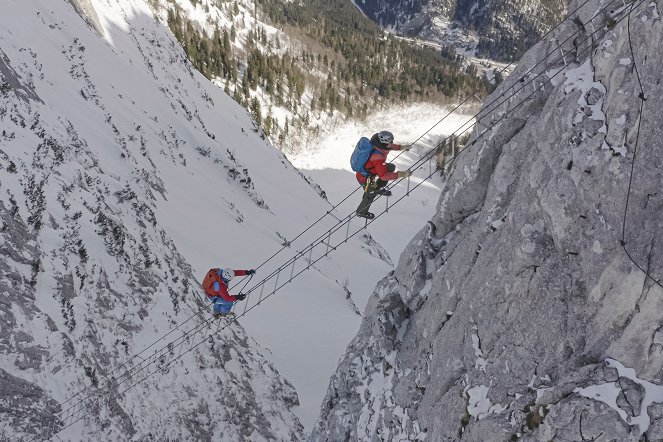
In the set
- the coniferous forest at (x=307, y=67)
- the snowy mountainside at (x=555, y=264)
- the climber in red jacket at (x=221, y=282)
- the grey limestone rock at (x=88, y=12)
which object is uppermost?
the coniferous forest at (x=307, y=67)

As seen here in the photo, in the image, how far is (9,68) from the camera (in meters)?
19.4

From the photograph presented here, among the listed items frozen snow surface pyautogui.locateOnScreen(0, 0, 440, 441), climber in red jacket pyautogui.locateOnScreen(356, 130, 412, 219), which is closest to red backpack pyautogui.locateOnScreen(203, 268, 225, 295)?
frozen snow surface pyautogui.locateOnScreen(0, 0, 440, 441)

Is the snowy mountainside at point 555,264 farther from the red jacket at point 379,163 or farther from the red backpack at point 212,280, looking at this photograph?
the red backpack at point 212,280

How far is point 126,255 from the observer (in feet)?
53.4

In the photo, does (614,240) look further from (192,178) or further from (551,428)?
(192,178)

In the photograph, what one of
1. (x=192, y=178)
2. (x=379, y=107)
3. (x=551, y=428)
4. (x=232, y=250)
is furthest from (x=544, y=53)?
(x=379, y=107)

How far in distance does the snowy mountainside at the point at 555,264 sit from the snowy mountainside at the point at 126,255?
6.28m

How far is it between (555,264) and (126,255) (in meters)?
13.6

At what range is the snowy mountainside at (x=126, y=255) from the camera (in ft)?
40.5

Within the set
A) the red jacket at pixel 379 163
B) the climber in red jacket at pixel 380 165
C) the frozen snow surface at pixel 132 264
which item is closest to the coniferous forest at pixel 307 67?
the frozen snow surface at pixel 132 264

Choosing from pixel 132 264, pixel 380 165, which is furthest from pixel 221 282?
pixel 380 165

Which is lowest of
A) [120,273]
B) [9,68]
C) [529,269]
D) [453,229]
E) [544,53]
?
[529,269]

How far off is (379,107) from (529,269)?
80215 mm

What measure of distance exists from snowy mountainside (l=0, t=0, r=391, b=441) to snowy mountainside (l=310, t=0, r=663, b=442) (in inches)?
247
